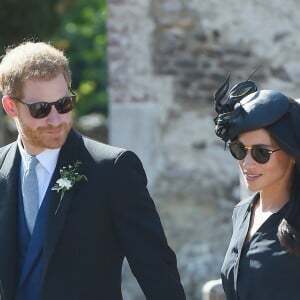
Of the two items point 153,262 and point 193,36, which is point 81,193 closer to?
point 153,262

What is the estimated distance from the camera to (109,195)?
439 cm

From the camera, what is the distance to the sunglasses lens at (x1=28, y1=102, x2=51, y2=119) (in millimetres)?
4434

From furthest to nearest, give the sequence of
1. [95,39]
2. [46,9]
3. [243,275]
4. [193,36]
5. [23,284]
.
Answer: [95,39]
[46,9]
[193,36]
[23,284]
[243,275]

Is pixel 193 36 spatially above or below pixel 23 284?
above

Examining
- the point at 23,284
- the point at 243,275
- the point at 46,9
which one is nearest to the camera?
the point at 243,275

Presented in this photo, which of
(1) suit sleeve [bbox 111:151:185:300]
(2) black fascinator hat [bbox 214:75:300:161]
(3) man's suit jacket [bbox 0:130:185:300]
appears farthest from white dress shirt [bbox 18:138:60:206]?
(2) black fascinator hat [bbox 214:75:300:161]

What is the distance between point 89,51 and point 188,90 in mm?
12450

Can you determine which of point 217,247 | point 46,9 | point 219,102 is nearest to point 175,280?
point 219,102

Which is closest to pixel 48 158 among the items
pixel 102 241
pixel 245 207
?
pixel 102 241

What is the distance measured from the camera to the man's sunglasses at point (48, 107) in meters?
4.43

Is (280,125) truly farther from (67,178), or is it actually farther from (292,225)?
(67,178)

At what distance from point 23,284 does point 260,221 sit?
3.13 feet

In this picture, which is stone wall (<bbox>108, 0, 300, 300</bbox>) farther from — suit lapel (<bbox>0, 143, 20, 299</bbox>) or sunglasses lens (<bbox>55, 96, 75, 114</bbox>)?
sunglasses lens (<bbox>55, 96, 75, 114</bbox>)

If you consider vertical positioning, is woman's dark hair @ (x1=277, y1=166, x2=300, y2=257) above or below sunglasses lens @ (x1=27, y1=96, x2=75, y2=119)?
below
